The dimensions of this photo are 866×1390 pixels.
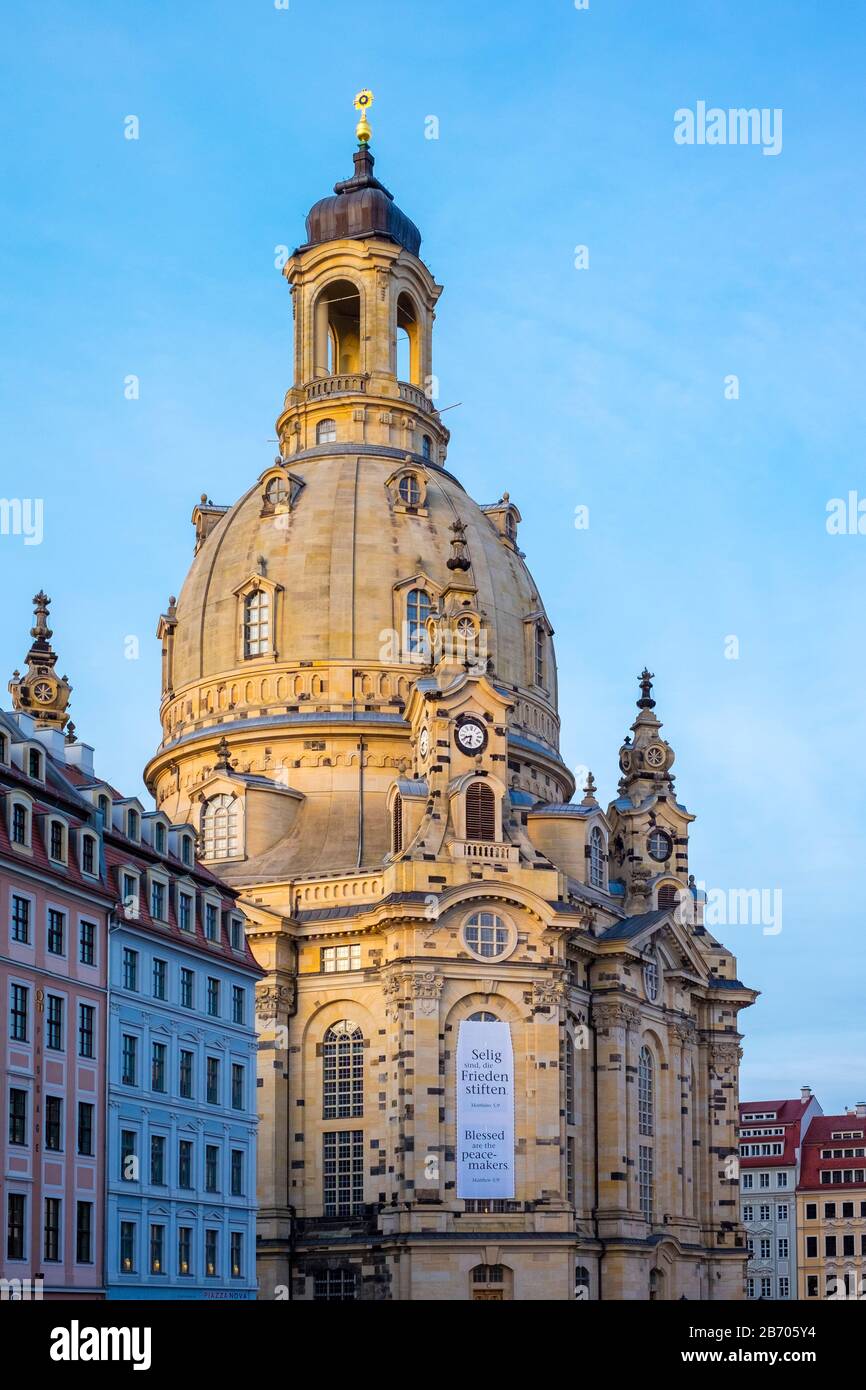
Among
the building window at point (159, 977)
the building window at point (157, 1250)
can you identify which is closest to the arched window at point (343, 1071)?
the building window at point (159, 977)

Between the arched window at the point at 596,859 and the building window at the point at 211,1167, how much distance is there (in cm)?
4436

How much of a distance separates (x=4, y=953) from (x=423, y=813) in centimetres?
4416

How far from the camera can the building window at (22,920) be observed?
61.0 m

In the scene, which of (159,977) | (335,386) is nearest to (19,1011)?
(159,977)

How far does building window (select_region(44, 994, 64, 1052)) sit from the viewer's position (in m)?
62.5

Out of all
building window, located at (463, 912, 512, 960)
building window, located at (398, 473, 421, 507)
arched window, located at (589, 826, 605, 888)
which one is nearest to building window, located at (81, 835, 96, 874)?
building window, located at (463, 912, 512, 960)

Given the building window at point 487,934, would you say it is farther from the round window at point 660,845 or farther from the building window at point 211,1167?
the building window at point 211,1167

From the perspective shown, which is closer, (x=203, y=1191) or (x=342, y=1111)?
(x=203, y=1191)

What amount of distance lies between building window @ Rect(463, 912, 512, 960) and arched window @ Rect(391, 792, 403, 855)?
17.0 feet

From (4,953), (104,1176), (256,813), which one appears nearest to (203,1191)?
(104,1176)

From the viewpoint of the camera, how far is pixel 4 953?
197 feet
